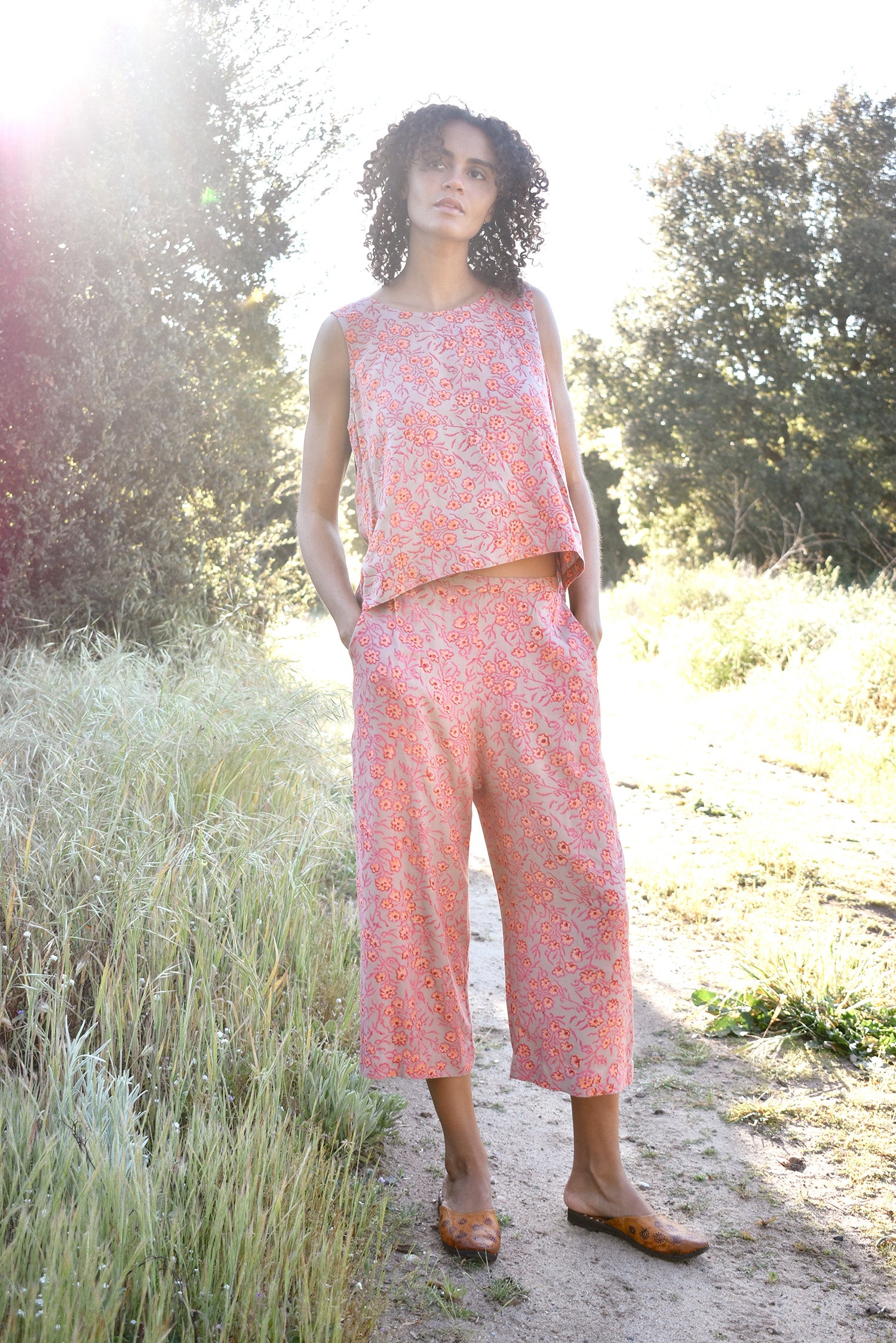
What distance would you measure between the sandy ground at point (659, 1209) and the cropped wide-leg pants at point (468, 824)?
1.09 ft

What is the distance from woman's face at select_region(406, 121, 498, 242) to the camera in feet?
6.59

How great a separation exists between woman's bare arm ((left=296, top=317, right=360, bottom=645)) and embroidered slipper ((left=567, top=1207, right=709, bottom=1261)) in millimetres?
1187

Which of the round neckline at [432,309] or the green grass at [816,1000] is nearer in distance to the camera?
the round neckline at [432,309]

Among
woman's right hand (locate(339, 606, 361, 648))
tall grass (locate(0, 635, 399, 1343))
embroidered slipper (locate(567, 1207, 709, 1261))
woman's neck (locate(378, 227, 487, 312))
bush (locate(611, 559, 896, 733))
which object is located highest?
woman's neck (locate(378, 227, 487, 312))

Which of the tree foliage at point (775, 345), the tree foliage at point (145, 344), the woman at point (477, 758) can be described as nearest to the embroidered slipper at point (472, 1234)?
the woman at point (477, 758)

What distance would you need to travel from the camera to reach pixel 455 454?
1.85m

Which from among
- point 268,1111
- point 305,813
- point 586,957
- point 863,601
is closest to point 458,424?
point 586,957

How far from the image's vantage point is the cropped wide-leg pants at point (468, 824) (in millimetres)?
1816

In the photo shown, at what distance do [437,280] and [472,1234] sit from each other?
179cm

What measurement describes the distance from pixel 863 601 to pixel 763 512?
27.8ft

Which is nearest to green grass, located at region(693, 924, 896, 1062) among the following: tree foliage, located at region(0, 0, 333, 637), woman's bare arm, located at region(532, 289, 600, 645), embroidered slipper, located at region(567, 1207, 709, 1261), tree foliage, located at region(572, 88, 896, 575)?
embroidered slipper, located at region(567, 1207, 709, 1261)

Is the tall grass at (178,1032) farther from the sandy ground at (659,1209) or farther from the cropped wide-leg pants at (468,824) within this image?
the cropped wide-leg pants at (468,824)

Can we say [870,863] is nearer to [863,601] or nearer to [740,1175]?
[740,1175]

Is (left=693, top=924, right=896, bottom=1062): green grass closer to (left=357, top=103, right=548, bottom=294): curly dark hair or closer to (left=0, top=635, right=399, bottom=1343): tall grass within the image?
(left=0, top=635, right=399, bottom=1343): tall grass
